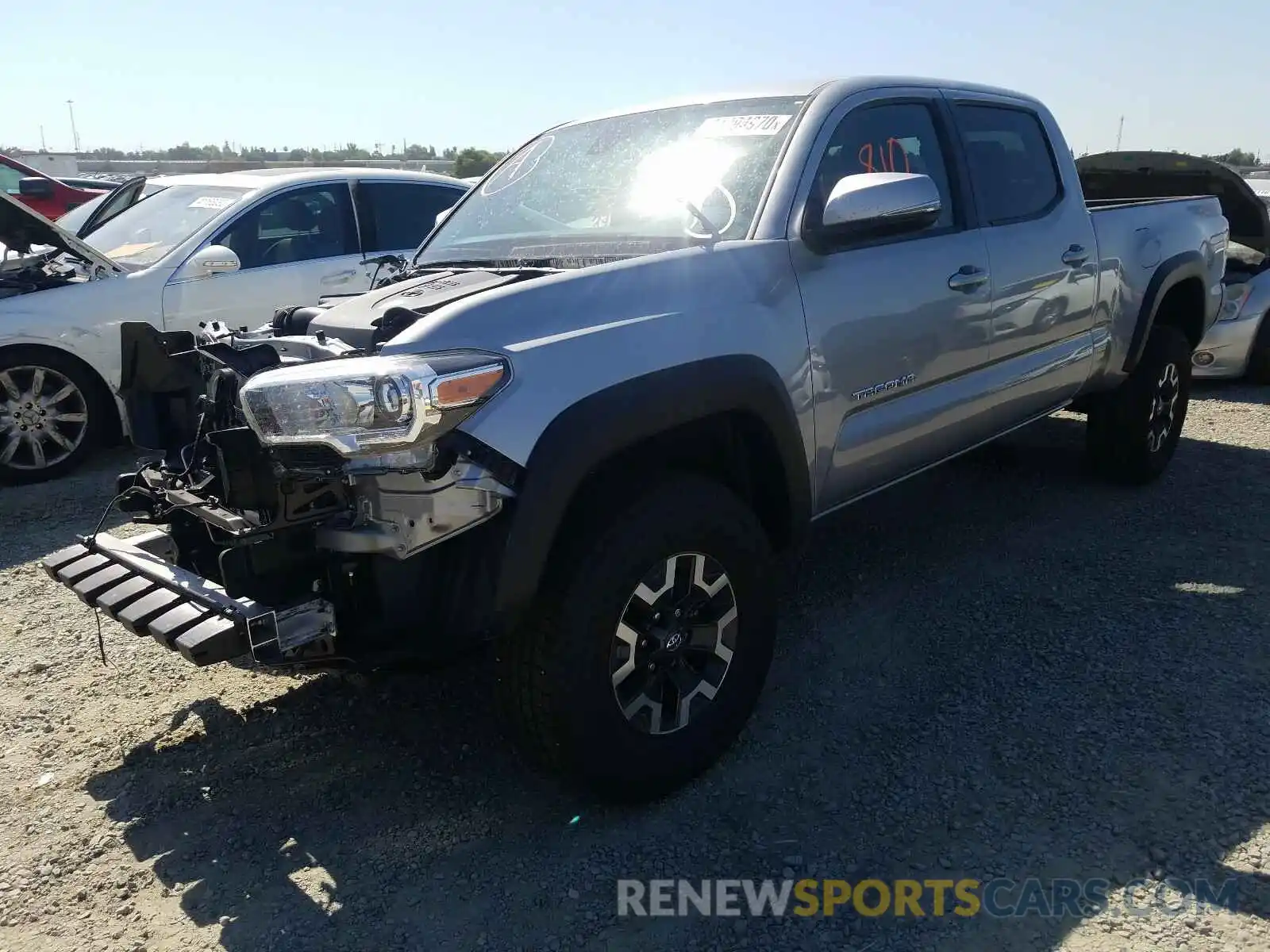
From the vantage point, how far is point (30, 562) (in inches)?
187

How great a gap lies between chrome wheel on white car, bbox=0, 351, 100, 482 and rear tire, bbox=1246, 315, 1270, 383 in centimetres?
863

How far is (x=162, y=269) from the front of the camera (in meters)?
6.16

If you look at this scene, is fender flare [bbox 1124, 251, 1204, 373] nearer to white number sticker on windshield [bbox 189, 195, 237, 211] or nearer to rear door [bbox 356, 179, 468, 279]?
rear door [bbox 356, 179, 468, 279]

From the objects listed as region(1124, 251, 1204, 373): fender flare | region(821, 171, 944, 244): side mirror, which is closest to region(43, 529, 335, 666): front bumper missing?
region(821, 171, 944, 244): side mirror

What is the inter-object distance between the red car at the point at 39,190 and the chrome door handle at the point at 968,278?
9.77 meters

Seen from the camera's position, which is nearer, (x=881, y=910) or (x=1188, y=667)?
(x=881, y=910)

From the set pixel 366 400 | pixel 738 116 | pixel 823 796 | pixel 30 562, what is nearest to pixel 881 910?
pixel 823 796

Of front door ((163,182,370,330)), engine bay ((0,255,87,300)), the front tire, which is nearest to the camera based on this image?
the front tire

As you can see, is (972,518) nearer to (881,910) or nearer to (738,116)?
(738,116)

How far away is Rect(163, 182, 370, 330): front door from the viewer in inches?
245

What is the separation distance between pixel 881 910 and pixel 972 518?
310 cm

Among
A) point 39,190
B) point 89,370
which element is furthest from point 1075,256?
point 39,190

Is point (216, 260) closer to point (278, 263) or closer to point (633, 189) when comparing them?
point (278, 263)

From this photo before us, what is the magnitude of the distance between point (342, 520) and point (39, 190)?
33.5ft
